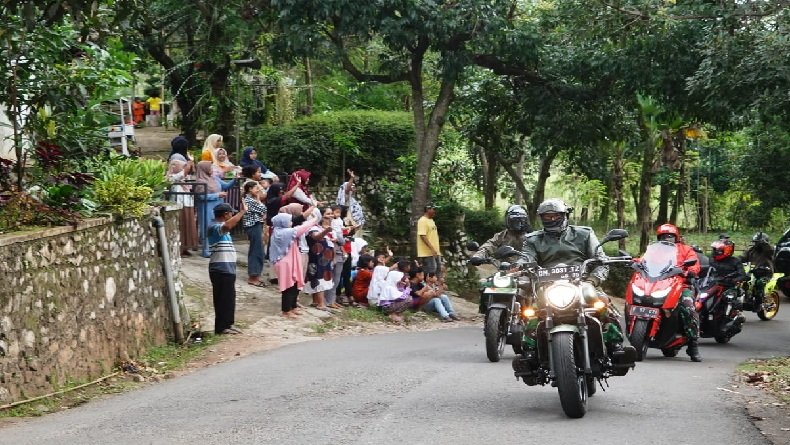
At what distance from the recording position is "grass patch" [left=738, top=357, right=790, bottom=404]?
38.4 feet

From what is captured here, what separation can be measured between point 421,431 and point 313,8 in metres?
13.8

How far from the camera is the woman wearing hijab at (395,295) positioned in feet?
66.0

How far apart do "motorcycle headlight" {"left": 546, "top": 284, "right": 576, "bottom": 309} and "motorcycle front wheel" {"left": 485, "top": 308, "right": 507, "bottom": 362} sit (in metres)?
4.46

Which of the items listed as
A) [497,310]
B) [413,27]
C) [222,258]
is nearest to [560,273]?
[497,310]

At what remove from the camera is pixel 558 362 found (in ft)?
29.0

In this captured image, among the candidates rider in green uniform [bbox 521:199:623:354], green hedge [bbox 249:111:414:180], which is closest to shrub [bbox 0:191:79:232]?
rider in green uniform [bbox 521:199:623:354]

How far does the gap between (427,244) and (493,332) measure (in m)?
9.11

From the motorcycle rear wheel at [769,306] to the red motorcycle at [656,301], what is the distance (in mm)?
7724

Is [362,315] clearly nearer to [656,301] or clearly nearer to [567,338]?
[656,301]

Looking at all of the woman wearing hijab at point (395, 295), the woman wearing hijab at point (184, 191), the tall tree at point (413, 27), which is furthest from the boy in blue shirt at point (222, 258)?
the tall tree at point (413, 27)

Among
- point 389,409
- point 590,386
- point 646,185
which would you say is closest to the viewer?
point 389,409

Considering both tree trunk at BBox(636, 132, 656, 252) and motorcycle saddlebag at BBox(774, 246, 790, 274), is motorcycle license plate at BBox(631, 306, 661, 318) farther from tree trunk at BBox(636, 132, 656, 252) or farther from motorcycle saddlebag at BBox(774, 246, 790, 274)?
tree trunk at BBox(636, 132, 656, 252)

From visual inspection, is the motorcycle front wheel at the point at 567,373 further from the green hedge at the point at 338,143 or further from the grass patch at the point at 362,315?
the green hedge at the point at 338,143

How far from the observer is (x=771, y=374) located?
13297 millimetres
